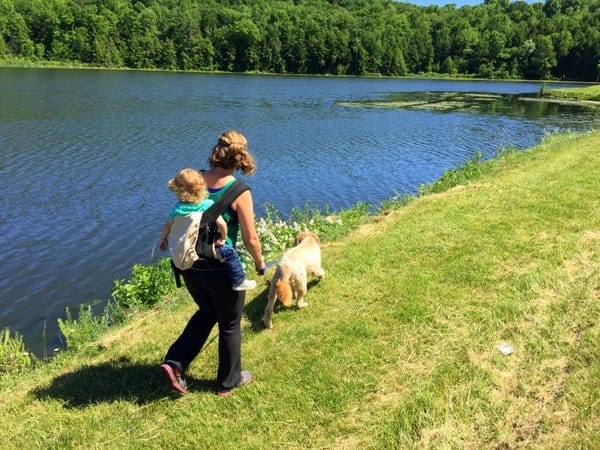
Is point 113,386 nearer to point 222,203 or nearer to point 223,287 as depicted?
point 223,287

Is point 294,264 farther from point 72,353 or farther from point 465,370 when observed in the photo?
point 72,353

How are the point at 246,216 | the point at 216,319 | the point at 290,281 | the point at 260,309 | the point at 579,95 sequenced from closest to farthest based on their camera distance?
the point at 246,216
the point at 216,319
the point at 290,281
the point at 260,309
the point at 579,95

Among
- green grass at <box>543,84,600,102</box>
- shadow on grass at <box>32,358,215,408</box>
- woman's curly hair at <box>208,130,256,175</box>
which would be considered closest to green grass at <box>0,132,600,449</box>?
shadow on grass at <box>32,358,215,408</box>

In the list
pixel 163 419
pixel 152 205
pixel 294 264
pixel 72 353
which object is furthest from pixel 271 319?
pixel 152 205

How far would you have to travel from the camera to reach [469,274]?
22.0ft

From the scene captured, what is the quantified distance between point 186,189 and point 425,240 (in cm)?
519

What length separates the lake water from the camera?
12.1 m

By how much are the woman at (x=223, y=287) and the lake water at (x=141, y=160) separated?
5520 millimetres

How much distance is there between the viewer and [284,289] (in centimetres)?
620

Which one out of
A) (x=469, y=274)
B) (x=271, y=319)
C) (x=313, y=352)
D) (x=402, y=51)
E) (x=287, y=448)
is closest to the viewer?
(x=287, y=448)

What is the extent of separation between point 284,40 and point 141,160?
367ft

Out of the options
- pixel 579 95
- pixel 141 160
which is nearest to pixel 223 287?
pixel 141 160

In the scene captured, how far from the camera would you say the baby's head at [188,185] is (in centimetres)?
428

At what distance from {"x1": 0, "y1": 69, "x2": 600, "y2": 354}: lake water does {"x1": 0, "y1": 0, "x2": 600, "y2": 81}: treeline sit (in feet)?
193
